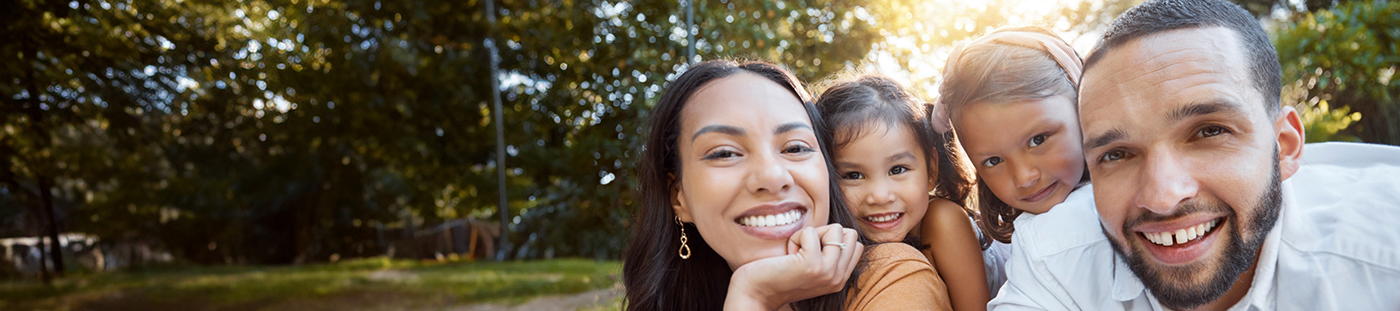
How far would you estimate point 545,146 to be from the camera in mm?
9406

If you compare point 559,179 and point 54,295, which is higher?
point 559,179

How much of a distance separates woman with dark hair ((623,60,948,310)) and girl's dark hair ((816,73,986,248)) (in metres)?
0.13

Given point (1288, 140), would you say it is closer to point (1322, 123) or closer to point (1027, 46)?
point (1027, 46)

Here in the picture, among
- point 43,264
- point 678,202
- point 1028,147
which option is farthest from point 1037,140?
point 43,264

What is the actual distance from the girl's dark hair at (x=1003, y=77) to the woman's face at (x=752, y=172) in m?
0.50

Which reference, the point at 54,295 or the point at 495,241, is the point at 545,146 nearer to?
the point at 495,241

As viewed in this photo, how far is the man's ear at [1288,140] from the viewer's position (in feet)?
5.22

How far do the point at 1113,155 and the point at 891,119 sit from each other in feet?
2.51

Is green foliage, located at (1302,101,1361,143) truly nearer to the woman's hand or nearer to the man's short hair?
the man's short hair

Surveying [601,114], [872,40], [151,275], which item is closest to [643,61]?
[601,114]

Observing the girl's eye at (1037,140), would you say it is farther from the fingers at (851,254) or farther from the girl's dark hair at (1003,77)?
the fingers at (851,254)

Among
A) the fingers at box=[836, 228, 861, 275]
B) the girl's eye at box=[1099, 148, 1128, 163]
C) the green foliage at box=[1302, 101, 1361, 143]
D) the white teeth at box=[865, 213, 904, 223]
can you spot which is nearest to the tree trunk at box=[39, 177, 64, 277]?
the white teeth at box=[865, 213, 904, 223]

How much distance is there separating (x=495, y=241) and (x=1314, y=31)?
12.5 metres

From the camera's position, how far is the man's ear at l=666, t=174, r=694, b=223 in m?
2.28
